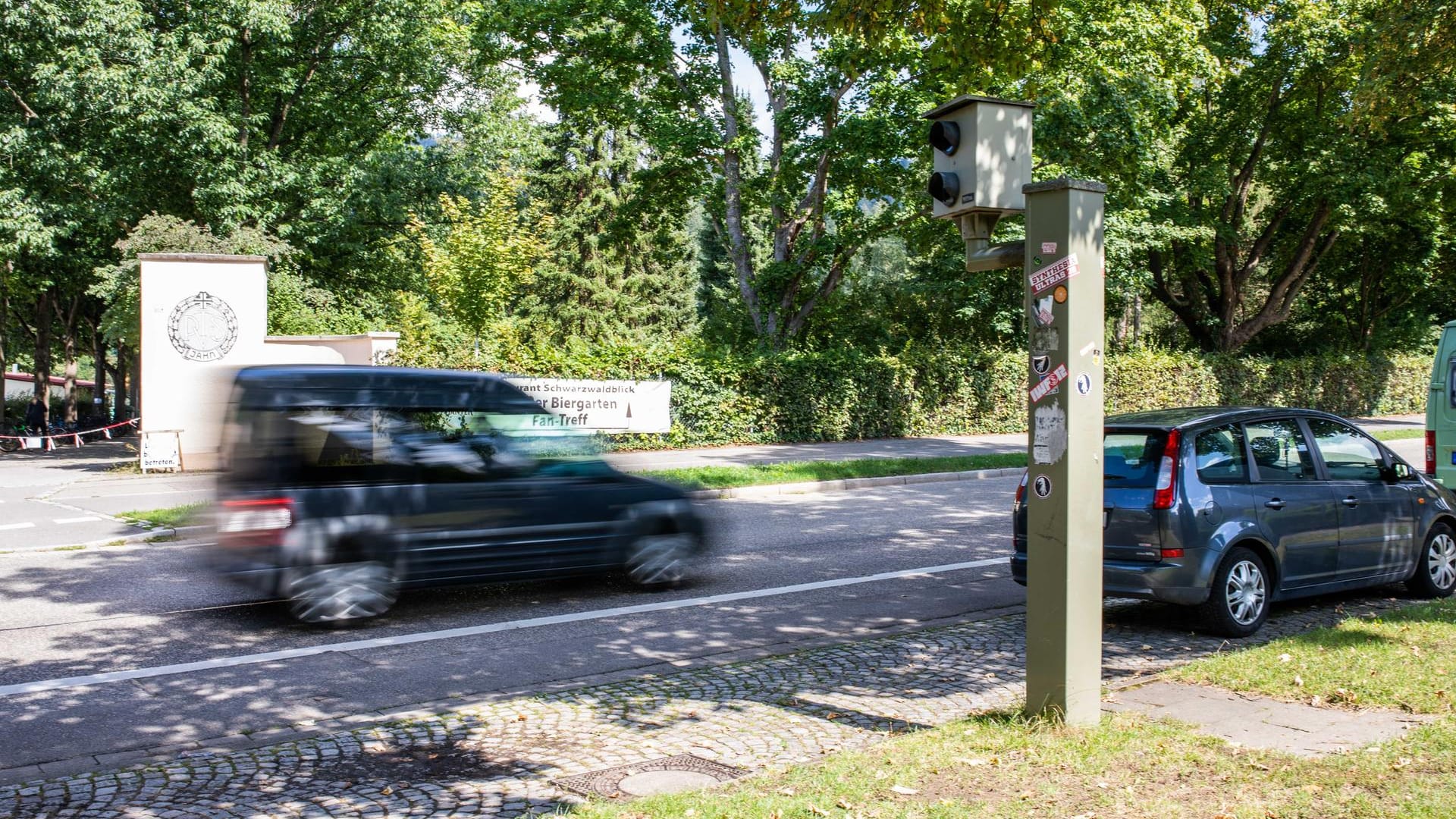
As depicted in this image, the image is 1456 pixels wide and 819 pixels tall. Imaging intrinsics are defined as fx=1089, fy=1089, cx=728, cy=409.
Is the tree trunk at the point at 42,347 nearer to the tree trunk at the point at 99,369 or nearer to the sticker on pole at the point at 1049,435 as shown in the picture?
the tree trunk at the point at 99,369

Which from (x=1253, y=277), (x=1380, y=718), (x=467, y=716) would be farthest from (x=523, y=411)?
(x=1253, y=277)

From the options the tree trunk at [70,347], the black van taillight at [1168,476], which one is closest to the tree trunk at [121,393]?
the tree trunk at [70,347]

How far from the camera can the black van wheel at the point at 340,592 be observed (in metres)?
7.83

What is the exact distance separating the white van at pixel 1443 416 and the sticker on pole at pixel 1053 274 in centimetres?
926

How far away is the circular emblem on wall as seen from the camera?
70.1 feet

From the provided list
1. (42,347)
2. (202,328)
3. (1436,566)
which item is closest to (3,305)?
(42,347)

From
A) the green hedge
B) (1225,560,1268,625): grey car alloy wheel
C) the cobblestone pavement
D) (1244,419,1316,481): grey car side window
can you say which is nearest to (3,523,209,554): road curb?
the cobblestone pavement

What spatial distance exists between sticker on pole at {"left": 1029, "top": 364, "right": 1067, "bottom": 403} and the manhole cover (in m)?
2.21

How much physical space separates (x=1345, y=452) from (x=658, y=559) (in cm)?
554

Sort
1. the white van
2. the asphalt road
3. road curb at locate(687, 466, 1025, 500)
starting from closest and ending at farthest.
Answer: the asphalt road → the white van → road curb at locate(687, 466, 1025, 500)

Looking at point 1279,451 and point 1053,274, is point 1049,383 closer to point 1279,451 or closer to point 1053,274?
point 1053,274

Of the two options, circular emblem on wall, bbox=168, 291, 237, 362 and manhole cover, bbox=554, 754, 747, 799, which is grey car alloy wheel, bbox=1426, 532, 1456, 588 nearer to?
manhole cover, bbox=554, 754, 747, 799

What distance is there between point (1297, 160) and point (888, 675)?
34423 millimetres

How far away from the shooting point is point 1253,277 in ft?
153
